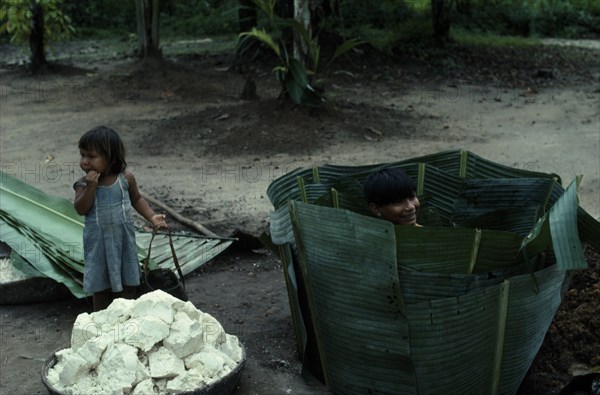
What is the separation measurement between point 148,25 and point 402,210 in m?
8.82

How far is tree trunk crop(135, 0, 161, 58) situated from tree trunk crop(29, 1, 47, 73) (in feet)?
4.59

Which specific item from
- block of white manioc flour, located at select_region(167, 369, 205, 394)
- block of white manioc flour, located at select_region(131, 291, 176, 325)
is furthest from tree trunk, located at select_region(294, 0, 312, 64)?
block of white manioc flour, located at select_region(167, 369, 205, 394)

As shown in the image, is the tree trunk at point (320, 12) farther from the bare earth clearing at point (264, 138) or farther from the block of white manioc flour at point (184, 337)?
the block of white manioc flour at point (184, 337)

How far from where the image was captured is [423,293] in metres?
2.85

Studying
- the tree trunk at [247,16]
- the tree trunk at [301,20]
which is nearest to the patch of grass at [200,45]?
the tree trunk at [247,16]

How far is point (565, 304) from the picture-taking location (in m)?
3.88

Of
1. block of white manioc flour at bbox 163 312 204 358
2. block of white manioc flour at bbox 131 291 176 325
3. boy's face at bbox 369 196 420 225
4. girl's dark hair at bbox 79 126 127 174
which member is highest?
girl's dark hair at bbox 79 126 127 174

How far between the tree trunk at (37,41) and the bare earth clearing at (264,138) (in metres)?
0.25

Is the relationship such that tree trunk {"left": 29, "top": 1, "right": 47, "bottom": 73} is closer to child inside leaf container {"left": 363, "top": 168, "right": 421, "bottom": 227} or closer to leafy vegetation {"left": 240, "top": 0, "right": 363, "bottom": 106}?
leafy vegetation {"left": 240, "top": 0, "right": 363, "bottom": 106}

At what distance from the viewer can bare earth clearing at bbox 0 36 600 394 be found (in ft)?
12.1

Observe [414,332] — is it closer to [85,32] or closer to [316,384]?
[316,384]

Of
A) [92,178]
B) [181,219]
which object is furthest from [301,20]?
[92,178]

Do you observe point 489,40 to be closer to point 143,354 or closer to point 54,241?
point 54,241

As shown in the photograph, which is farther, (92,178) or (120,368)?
(92,178)
